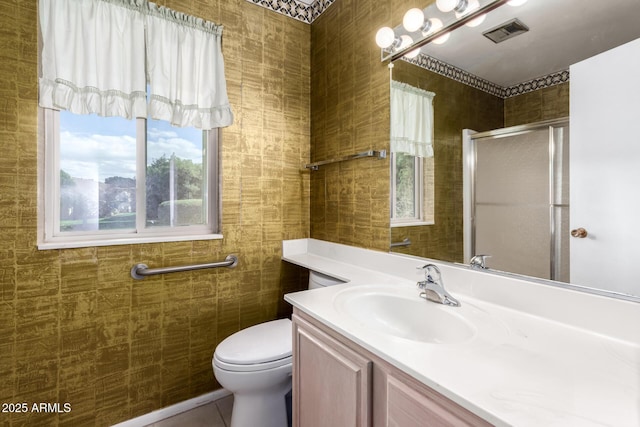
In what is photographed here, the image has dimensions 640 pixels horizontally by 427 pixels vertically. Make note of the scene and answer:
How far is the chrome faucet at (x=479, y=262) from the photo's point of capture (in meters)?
1.07

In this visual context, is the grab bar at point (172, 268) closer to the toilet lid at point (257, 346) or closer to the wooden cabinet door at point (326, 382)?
the toilet lid at point (257, 346)

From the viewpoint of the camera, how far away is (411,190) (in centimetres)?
137

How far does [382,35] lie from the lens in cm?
138

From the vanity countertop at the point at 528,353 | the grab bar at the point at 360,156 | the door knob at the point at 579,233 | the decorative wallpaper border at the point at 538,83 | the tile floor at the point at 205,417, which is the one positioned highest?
the decorative wallpaper border at the point at 538,83

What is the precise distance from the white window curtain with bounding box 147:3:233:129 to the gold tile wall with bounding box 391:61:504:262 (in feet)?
3.66

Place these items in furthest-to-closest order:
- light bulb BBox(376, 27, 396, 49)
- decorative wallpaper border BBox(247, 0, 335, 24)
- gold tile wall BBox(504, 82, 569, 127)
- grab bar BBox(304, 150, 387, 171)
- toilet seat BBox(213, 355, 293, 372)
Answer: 1. decorative wallpaper border BBox(247, 0, 335, 24)
2. grab bar BBox(304, 150, 387, 171)
3. light bulb BBox(376, 27, 396, 49)
4. toilet seat BBox(213, 355, 293, 372)
5. gold tile wall BBox(504, 82, 569, 127)

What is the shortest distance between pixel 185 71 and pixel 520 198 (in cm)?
170

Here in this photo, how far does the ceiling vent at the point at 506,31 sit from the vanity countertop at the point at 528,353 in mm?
850

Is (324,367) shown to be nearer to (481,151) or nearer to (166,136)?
(481,151)

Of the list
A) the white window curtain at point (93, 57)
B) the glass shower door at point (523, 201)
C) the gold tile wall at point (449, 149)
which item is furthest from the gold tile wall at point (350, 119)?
the white window curtain at point (93, 57)

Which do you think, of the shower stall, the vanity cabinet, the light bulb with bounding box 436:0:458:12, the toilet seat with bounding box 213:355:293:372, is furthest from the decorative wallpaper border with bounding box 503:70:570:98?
the toilet seat with bounding box 213:355:293:372

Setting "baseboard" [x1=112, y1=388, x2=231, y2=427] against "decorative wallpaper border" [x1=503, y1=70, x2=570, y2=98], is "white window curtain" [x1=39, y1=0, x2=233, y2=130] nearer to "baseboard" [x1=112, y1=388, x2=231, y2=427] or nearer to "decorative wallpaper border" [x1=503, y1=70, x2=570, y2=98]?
"decorative wallpaper border" [x1=503, y1=70, x2=570, y2=98]

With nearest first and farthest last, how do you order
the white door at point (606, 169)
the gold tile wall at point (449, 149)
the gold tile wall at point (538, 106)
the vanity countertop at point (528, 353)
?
1. the vanity countertop at point (528, 353)
2. the white door at point (606, 169)
3. the gold tile wall at point (538, 106)
4. the gold tile wall at point (449, 149)

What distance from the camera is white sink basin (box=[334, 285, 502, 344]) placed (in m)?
0.92
